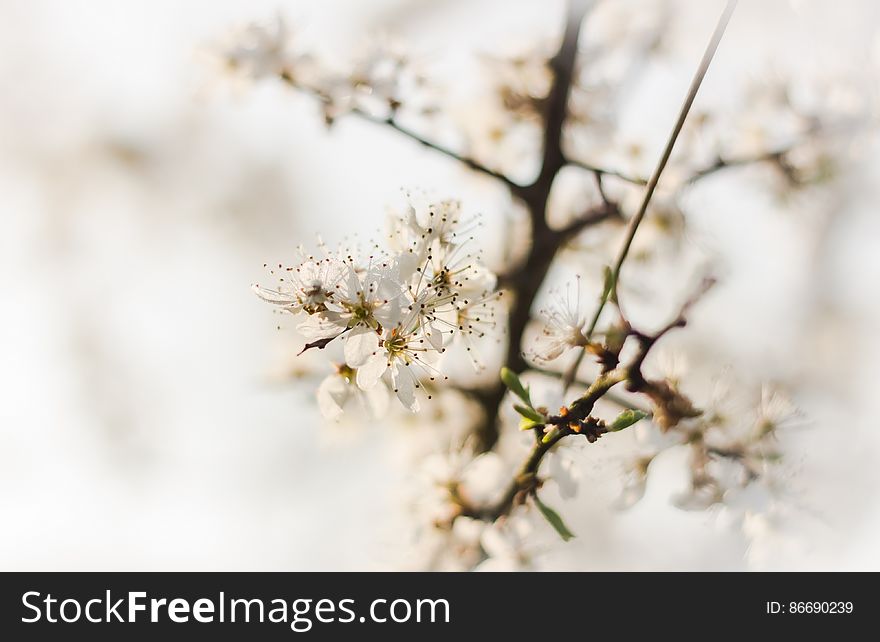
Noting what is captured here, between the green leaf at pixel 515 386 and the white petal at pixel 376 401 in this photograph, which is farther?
the white petal at pixel 376 401

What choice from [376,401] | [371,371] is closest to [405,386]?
[371,371]

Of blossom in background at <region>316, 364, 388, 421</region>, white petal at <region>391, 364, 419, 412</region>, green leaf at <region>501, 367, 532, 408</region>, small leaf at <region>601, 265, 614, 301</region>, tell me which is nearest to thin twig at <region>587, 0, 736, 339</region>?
small leaf at <region>601, 265, 614, 301</region>

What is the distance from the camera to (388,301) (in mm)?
866

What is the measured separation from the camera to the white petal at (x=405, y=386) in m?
0.90

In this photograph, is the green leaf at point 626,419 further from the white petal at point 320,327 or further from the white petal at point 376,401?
the white petal at point 376,401

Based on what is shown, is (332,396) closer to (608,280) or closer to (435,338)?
(435,338)

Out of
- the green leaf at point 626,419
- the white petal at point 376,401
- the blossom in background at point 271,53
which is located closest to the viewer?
the green leaf at point 626,419

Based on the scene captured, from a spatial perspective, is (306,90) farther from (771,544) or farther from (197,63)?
(771,544)

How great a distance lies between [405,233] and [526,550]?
0.93 metres

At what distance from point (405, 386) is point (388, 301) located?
0.12 meters

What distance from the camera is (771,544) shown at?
49.5 inches

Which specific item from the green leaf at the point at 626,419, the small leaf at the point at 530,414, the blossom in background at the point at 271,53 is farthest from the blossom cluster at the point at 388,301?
the blossom in background at the point at 271,53

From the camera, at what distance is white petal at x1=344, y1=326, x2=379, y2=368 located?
2.88ft

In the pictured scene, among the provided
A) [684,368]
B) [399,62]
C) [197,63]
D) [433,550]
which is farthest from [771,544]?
[197,63]
